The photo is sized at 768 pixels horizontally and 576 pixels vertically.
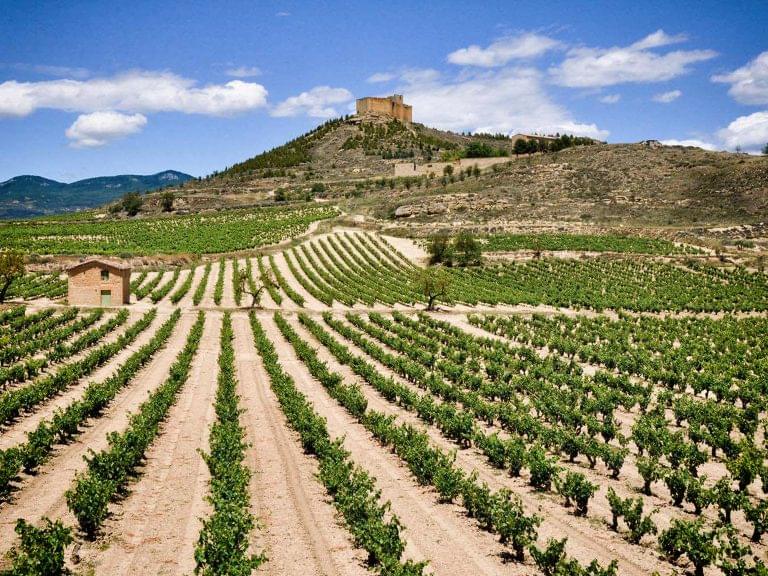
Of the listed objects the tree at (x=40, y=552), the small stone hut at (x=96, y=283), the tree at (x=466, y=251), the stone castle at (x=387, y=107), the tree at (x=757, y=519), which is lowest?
the tree at (x=757, y=519)

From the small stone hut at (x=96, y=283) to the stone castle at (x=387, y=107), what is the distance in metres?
151

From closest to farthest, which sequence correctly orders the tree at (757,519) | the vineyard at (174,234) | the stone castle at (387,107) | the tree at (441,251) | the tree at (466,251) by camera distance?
the tree at (757,519) → the vineyard at (174,234) → the tree at (466,251) → the tree at (441,251) → the stone castle at (387,107)

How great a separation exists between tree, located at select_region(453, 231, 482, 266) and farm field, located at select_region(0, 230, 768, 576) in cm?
2512

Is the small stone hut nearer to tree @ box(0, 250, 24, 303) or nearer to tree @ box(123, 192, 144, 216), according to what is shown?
tree @ box(0, 250, 24, 303)

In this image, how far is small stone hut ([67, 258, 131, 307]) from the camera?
4528cm

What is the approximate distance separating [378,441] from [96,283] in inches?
1326

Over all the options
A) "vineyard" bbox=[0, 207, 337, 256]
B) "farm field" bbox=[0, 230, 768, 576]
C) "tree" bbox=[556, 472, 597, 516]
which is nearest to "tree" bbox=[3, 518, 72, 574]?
"farm field" bbox=[0, 230, 768, 576]

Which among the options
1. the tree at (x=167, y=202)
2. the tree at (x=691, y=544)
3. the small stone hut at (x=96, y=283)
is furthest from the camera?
the tree at (x=167, y=202)

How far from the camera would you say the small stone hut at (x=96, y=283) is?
149ft

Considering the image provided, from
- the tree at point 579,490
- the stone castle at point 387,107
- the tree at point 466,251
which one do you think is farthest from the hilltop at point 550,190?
the tree at point 579,490

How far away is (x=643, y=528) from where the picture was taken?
13398mm

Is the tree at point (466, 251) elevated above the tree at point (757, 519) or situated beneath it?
elevated above

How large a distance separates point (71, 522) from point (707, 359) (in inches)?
1287

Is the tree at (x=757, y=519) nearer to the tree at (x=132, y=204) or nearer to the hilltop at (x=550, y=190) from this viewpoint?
the hilltop at (x=550, y=190)
